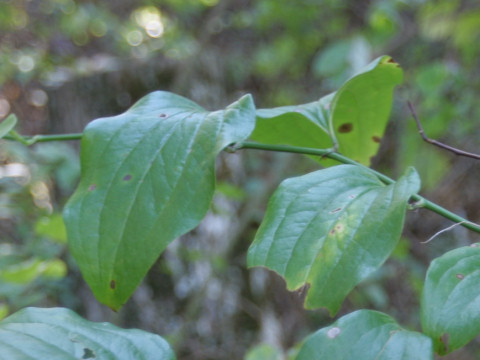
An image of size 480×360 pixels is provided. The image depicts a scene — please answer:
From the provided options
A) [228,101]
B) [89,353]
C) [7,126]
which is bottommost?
[228,101]

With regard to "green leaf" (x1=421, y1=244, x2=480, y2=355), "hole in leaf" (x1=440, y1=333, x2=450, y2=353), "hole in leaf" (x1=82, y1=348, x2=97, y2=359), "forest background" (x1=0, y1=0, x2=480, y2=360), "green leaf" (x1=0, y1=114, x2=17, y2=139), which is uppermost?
"green leaf" (x1=0, y1=114, x2=17, y2=139)

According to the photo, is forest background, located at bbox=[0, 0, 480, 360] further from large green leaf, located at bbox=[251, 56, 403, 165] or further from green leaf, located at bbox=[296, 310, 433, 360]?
green leaf, located at bbox=[296, 310, 433, 360]

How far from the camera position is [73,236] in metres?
0.40

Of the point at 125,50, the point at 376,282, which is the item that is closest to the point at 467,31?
the point at 376,282

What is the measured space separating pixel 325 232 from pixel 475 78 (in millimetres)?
→ 1699

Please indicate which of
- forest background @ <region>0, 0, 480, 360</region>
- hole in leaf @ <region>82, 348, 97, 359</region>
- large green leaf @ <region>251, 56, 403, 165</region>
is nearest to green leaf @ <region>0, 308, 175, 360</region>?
hole in leaf @ <region>82, 348, 97, 359</region>

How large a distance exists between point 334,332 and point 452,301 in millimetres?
83

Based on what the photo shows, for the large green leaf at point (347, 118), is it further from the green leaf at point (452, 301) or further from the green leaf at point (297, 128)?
the green leaf at point (452, 301)

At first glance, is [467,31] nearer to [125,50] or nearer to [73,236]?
[125,50]

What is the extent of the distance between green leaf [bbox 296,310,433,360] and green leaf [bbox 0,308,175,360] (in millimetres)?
118

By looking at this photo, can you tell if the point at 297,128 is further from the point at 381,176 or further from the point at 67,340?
the point at 67,340

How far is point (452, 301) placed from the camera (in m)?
0.36

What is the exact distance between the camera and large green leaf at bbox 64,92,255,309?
14.9 inches

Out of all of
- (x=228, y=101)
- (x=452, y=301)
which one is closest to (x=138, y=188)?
(x=452, y=301)
